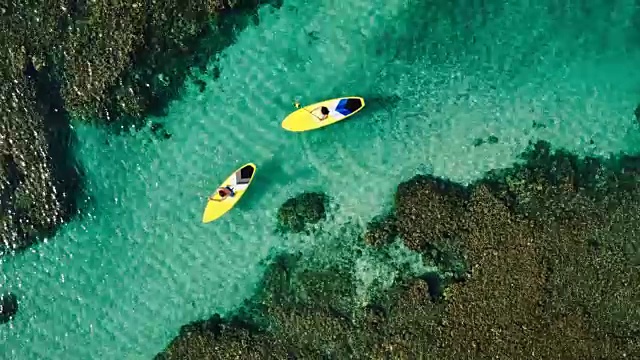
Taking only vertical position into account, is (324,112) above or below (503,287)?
above

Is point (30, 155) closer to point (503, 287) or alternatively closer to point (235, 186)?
point (235, 186)

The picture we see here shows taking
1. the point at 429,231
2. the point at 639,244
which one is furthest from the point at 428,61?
the point at 639,244

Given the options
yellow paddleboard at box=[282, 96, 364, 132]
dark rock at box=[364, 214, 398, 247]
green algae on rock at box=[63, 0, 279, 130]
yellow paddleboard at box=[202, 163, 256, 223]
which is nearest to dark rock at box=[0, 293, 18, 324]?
green algae on rock at box=[63, 0, 279, 130]

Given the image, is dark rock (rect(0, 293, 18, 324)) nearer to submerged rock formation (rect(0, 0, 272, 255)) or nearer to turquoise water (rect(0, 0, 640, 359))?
turquoise water (rect(0, 0, 640, 359))

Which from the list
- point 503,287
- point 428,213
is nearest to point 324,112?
point 428,213

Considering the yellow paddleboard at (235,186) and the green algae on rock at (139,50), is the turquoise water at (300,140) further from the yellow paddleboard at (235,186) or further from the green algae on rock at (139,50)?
the green algae on rock at (139,50)

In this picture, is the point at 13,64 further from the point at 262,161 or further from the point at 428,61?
the point at 428,61
